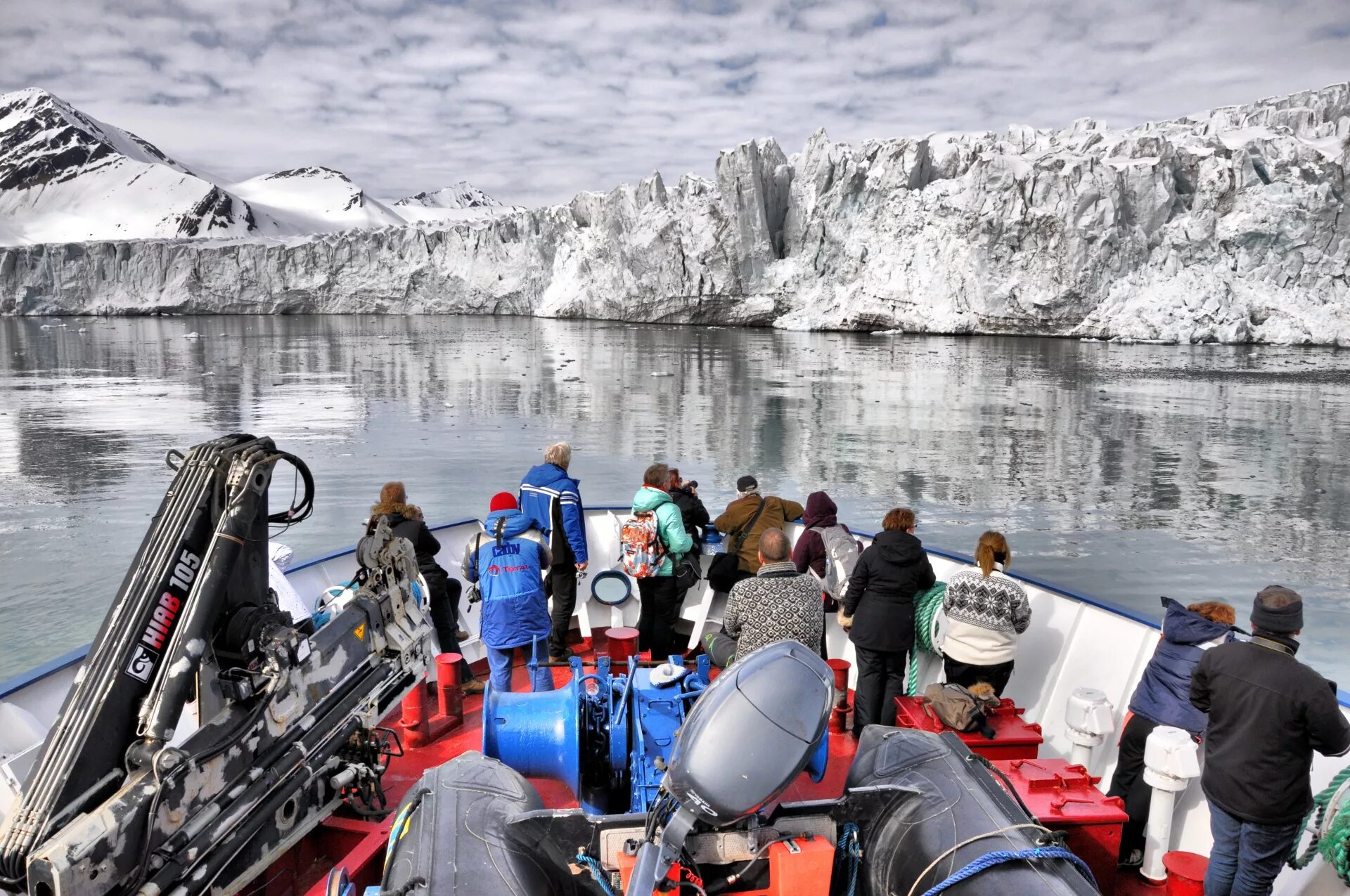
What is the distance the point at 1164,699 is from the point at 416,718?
133 inches

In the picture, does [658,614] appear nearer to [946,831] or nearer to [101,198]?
[946,831]

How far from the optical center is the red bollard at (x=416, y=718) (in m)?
4.02

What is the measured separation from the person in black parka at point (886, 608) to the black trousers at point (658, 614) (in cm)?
124

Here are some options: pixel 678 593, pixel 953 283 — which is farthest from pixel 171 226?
pixel 678 593

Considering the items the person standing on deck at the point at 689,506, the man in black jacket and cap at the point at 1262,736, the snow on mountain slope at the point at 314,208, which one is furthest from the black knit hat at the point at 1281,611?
the snow on mountain slope at the point at 314,208

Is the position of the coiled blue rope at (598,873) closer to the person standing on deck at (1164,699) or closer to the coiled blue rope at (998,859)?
the coiled blue rope at (998,859)

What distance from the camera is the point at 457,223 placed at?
67062 millimetres

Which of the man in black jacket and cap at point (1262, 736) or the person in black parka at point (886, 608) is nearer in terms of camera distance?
the man in black jacket and cap at point (1262, 736)

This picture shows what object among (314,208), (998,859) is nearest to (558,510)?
(998,859)

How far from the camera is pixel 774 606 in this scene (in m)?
3.28

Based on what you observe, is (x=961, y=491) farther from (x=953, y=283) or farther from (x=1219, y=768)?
(x=953, y=283)

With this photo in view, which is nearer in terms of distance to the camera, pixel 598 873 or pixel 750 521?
pixel 598 873

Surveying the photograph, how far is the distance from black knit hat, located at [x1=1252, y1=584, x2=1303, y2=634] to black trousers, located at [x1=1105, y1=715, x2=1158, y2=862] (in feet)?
2.89

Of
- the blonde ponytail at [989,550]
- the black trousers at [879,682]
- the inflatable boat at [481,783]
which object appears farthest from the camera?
the black trousers at [879,682]
